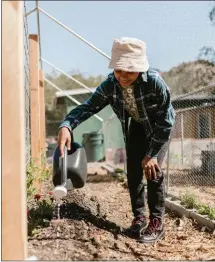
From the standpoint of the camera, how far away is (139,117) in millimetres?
3137

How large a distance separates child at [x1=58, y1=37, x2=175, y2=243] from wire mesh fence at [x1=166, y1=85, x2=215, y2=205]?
1707 millimetres

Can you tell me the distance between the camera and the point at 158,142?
298 cm

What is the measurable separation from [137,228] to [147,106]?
3.13ft

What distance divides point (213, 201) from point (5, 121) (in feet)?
8.95

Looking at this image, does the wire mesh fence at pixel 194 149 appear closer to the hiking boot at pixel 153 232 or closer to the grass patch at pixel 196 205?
the grass patch at pixel 196 205

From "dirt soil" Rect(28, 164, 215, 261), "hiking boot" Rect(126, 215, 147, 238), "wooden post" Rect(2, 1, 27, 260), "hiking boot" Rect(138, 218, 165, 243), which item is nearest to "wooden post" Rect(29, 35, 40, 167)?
"dirt soil" Rect(28, 164, 215, 261)

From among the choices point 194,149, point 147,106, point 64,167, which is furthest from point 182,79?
point 64,167

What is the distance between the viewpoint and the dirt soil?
2.58 m

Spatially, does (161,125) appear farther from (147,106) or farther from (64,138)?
(64,138)

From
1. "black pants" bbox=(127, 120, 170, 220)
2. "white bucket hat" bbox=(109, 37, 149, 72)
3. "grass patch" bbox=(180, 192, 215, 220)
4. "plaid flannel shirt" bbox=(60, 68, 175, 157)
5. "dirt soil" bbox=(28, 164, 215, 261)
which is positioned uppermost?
"white bucket hat" bbox=(109, 37, 149, 72)

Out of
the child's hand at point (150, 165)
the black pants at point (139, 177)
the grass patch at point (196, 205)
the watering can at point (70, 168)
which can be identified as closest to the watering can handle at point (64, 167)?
the watering can at point (70, 168)

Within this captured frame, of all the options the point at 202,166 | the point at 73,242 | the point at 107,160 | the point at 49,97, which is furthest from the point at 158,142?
the point at 49,97

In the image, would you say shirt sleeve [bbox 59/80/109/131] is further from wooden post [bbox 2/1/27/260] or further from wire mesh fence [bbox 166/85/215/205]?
wire mesh fence [bbox 166/85/215/205]

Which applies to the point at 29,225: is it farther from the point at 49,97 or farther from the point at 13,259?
the point at 49,97
